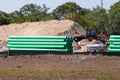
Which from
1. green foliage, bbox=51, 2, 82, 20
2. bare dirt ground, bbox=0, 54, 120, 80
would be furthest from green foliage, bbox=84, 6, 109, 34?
bare dirt ground, bbox=0, 54, 120, 80

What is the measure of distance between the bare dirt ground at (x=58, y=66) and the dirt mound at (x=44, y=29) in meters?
26.3

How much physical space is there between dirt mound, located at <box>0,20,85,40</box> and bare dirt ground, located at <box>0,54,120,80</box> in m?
26.3

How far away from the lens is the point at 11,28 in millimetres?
59406

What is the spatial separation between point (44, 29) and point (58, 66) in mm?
33400

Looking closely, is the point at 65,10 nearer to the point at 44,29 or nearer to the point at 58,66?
the point at 44,29

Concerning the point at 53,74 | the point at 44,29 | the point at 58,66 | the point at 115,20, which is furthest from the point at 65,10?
the point at 53,74

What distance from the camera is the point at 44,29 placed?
171ft

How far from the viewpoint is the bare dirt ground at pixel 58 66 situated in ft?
49.7

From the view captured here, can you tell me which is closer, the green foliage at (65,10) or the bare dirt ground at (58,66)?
the bare dirt ground at (58,66)

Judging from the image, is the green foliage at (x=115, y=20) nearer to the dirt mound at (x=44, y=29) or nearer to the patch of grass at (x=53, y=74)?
the dirt mound at (x=44, y=29)

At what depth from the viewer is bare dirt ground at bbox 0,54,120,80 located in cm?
1514

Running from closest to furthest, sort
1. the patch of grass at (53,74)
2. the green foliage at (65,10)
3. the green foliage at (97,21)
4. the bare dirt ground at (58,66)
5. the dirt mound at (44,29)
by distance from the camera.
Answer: the patch of grass at (53,74)
the bare dirt ground at (58,66)
the dirt mound at (44,29)
the green foliage at (97,21)
the green foliage at (65,10)

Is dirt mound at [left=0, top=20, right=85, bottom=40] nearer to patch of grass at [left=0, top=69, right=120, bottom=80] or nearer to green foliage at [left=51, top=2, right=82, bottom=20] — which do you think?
patch of grass at [left=0, top=69, right=120, bottom=80]

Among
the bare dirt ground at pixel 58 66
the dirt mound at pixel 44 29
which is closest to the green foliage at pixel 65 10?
the dirt mound at pixel 44 29
